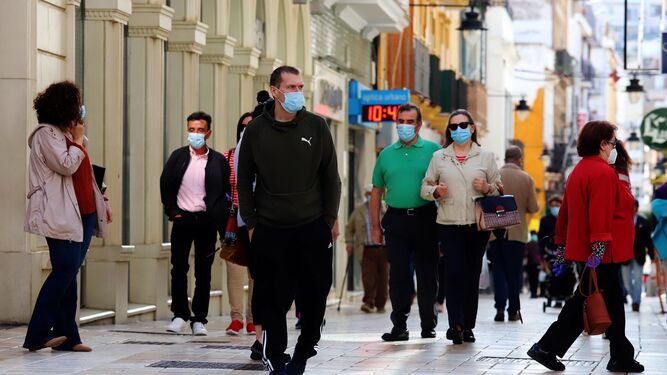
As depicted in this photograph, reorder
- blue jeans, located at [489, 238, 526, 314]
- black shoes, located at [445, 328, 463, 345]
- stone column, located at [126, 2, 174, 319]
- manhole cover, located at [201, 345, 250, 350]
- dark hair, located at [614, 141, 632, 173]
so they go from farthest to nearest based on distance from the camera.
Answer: blue jeans, located at [489, 238, 526, 314]
stone column, located at [126, 2, 174, 319]
black shoes, located at [445, 328, 463, 345]
dark hair, located at [614, 141, 632, 173]
manhole cover, located at [201, 345, 250, 350]

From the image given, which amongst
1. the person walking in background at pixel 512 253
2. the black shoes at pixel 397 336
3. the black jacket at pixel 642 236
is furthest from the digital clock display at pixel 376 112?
the black shoes at pixel 397 336

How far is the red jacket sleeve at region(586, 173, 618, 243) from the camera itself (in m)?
11.1

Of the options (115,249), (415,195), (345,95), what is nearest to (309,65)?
(345,95)

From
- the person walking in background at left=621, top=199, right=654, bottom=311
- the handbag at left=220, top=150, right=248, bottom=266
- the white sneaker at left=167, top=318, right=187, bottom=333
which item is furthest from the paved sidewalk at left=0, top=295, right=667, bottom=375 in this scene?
the person walking in background at left=621, top=199, right=654, bottom=311

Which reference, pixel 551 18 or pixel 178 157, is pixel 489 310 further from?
pixel 551 18

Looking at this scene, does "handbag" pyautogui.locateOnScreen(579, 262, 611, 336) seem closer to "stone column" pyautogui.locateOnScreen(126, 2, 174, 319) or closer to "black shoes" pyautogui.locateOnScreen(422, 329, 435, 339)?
"black shoes" pyautogui.locateOnScreen(422, 329, 435, 339)

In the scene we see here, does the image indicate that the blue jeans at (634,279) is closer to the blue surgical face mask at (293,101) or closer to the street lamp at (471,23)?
the street lamp at (471,23)

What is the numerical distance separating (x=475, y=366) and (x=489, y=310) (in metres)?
10.1

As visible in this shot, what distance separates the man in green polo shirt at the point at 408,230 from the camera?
45.5 ft

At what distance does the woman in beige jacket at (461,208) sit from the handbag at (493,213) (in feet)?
0.24

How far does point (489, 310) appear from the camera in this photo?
2147cm

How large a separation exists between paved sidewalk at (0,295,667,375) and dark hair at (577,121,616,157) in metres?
1.45

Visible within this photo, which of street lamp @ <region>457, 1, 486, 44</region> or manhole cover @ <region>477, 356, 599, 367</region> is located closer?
manhole cover @ <region>477, 356, 599, 367</region>

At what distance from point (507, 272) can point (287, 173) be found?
8305 millimetres
